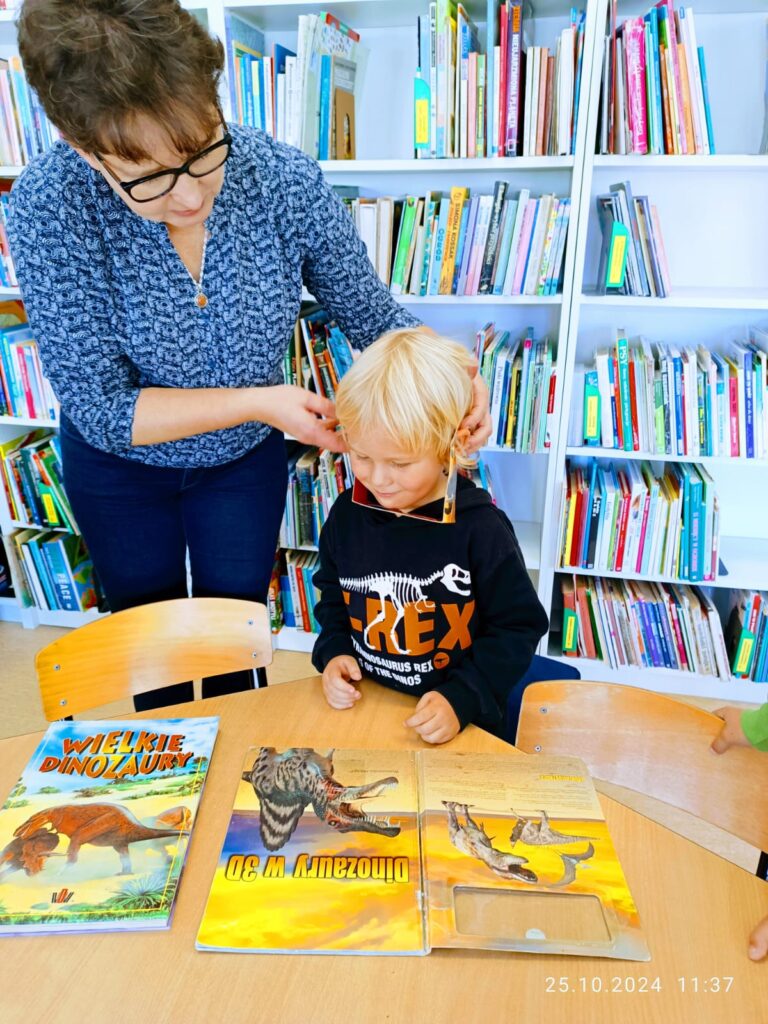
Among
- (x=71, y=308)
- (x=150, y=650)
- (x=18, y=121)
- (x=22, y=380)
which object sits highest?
(x=18, y=121)

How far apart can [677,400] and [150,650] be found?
152 cm

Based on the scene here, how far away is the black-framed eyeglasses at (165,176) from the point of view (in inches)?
35.4

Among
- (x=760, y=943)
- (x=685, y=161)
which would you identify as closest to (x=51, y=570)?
(x=685, y=161)

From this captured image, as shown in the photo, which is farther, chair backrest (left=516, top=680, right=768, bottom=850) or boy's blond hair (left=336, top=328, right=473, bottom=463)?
boy's blond hair (left=336, top=328, right=473, bottom=463)

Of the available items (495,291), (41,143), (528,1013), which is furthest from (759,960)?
(41,143)

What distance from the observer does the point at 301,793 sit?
876mm

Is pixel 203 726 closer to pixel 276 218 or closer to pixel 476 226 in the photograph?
pixel 276 218

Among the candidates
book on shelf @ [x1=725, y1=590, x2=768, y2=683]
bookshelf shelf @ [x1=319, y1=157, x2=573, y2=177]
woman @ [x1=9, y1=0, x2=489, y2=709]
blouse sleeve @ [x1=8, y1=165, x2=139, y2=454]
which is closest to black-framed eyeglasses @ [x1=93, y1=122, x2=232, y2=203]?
woman @ [x1=9, y1=0, x2=489, y2=709]

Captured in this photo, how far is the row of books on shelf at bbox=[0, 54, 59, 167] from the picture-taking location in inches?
85.4

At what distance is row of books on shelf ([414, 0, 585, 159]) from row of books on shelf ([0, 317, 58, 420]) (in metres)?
1.40

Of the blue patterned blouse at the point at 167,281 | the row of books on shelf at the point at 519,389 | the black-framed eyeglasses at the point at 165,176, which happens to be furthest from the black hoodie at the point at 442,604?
the row of books on shelf at the point at 519,389

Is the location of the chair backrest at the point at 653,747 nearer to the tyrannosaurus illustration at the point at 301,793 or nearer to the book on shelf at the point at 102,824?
the tyrannosaurus illustration at the point at 301,793

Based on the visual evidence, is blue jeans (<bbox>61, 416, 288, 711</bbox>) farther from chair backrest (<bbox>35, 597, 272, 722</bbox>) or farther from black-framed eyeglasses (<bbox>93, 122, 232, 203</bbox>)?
black-framed eyeglasses (<bbox>93, 122, 232, 203</bbox>)

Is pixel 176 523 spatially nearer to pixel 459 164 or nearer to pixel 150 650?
pixel 150 650
